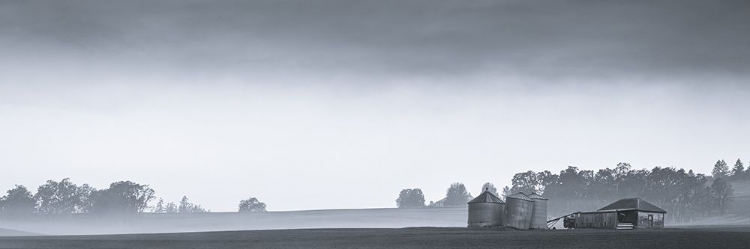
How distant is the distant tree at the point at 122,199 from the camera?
17412 centimetres

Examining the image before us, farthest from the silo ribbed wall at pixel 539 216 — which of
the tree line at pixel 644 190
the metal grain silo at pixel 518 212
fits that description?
the tree line at pixel 644 190

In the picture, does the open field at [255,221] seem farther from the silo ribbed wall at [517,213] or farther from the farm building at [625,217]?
the silo ribbed wall at [517,213]

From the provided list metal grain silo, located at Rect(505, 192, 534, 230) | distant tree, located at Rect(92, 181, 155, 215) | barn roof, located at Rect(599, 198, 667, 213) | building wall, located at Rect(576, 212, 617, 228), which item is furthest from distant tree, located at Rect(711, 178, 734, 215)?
distant tree, located at Rect(92, 181, 155, 215)

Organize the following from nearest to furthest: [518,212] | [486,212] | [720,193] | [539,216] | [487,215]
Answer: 1. [487,215]
2. [486,212]
3. [518,212]
4. [539,216]
5. [720,193]

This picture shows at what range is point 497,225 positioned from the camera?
82438mm

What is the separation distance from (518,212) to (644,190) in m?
114

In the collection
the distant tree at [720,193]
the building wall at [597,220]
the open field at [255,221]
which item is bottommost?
the open field at [255,221]

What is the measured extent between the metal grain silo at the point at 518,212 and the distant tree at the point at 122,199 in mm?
118266

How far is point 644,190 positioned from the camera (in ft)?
605

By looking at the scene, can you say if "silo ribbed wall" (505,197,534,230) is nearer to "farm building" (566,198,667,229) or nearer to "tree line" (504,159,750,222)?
"farm building" (566,198,667,229)

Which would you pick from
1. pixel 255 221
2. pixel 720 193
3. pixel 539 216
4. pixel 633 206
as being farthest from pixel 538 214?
pixel 255 221

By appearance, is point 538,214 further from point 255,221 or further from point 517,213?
point 255,221

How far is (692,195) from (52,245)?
6482 inches

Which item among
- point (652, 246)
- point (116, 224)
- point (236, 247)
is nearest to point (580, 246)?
point (652, 246)
